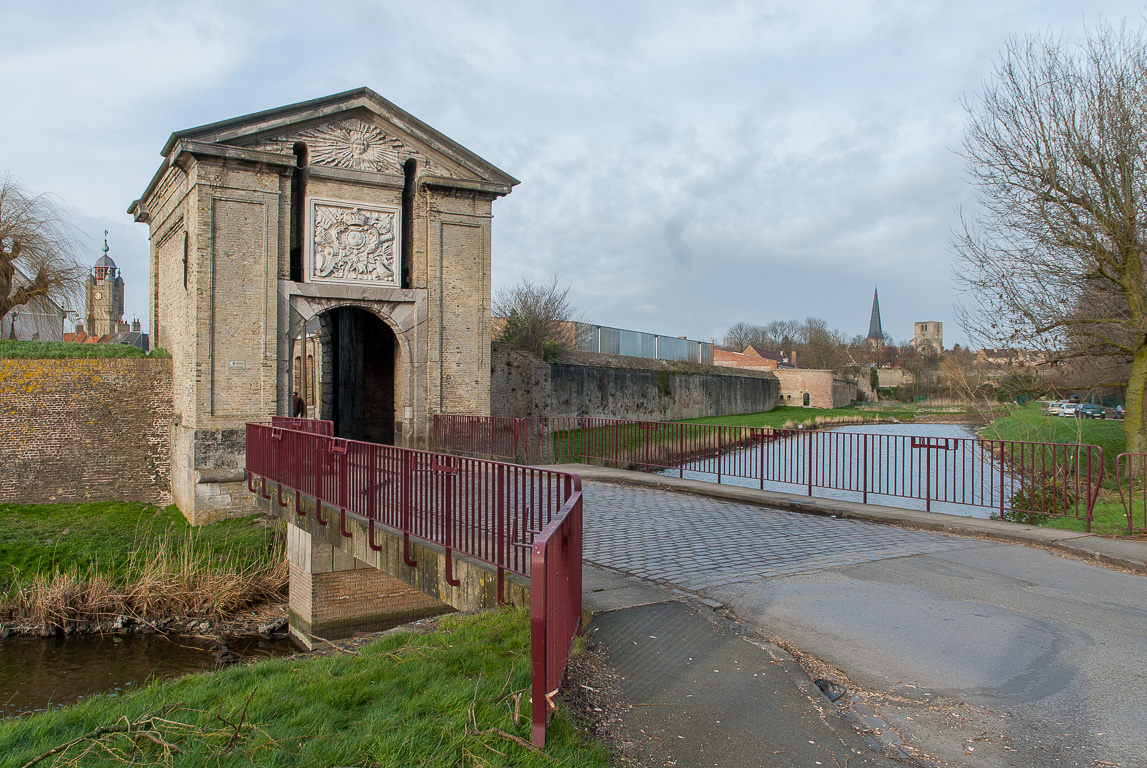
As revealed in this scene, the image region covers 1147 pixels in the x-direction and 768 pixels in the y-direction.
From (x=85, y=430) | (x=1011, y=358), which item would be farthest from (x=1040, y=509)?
(x=85, y=430)

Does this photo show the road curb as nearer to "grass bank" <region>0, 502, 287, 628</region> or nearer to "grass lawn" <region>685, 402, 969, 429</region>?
"grass bank" <region>0, 502, 287, 628</region>

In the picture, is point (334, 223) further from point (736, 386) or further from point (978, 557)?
point (736, 386)

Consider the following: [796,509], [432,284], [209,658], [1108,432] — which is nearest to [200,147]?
[432,284]

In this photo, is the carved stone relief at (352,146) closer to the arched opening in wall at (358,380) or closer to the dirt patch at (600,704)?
the arched opening in wall at (358,380)

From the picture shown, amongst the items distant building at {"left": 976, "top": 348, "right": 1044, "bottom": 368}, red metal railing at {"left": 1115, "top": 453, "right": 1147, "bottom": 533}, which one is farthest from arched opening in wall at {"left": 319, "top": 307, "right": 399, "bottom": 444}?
red metal railing at {"left": 1115, "top": 453, "right": 1147, "bottom": 533}

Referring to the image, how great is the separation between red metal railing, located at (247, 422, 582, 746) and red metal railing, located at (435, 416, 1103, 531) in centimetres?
632

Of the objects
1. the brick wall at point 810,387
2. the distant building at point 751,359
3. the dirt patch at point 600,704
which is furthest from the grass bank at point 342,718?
the brick wall at point 810,387

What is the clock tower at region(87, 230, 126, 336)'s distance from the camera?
48.5 meters

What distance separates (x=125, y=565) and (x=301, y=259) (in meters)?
6.99

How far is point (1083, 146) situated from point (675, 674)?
1313cm

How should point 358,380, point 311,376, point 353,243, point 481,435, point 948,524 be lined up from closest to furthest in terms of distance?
point 948,524 → point 481,435 → point 353,243 → point 358,380 → point 311,376

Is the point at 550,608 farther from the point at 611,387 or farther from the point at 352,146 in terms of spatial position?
the point at 611,387

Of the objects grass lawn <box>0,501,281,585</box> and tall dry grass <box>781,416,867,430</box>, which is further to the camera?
tall dry grass <box>781,416,867,430</box>

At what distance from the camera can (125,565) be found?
13.4m
